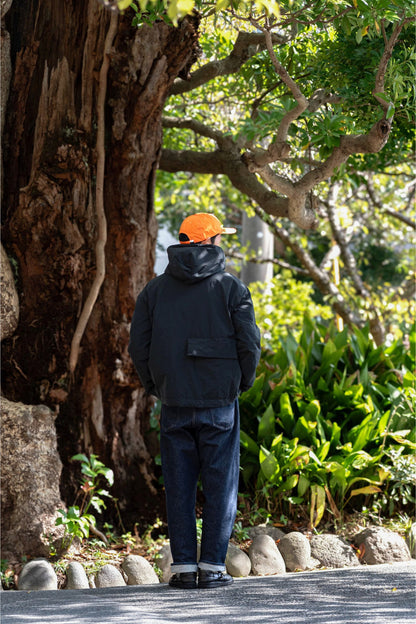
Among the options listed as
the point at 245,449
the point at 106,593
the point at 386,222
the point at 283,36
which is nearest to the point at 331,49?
the point at 283,36

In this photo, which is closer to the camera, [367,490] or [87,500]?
[87,500]

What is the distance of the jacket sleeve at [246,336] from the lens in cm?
A: 407

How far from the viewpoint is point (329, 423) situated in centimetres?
575

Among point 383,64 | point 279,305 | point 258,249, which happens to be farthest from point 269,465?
point 258,249

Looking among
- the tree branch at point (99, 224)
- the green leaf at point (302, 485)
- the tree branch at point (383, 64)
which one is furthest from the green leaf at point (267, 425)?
the tree branch at point (383, 64)

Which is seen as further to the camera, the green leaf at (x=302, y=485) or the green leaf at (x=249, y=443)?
the green leaf at (x=249, y=443)

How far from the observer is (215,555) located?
407 cm

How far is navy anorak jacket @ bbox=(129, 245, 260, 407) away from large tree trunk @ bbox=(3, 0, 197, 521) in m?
1.23

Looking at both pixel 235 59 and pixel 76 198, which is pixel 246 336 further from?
pixel 235 59

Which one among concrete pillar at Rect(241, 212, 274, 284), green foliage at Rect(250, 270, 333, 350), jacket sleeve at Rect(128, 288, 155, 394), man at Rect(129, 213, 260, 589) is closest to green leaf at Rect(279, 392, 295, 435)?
man at Rect(129, 213, 260, 589)

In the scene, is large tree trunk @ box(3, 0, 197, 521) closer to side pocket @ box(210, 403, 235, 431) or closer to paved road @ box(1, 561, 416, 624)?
paved road @ box(1, 561, 416, 624)

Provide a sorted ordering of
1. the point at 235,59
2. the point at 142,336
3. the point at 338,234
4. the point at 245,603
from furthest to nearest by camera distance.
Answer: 1. the point at 338,234
2. the point at 235,59
3. the point at 142,336
4. the point at 245,603

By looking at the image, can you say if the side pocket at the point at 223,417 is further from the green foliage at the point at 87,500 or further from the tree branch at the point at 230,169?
the tree branch at the point at 230,169

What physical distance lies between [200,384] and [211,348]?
199 mm
